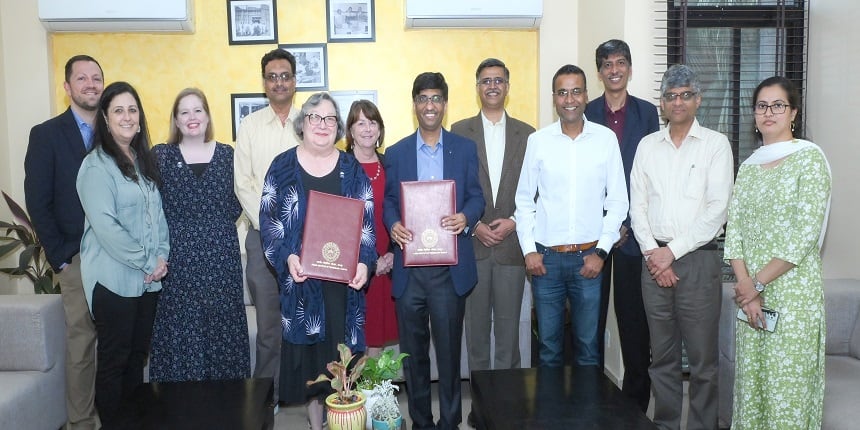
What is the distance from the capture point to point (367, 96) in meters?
4.71

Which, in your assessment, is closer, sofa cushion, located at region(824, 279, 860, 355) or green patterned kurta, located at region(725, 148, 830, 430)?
green patterned kurta, located at region(725, 148, 830, 430)

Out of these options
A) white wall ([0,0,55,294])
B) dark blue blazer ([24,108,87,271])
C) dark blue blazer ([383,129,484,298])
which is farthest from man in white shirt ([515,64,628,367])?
white wall ([0,0,55,294])

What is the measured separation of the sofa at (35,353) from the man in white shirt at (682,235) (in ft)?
9.11

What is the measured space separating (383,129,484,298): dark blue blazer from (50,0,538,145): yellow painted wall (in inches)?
71.3

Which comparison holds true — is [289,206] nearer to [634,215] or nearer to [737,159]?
[634,215]

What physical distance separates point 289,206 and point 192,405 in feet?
2.79

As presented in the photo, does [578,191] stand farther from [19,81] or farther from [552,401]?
[19,81]

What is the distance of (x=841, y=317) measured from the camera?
3070mm

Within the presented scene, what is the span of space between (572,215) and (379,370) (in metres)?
1.20

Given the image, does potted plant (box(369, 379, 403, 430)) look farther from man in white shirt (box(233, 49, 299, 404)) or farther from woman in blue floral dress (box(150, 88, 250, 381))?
man in white shirt (box(233, 49, 299, 404))

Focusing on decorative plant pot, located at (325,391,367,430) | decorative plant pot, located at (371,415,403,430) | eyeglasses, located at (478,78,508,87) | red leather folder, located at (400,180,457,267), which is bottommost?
decorative plant pot, located at (371,415,403,430)

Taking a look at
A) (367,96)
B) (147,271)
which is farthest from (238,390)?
(367,96)

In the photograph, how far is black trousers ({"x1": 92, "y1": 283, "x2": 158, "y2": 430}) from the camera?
2770 mm

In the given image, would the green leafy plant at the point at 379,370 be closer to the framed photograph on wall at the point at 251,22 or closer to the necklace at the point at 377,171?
the necklace at the point at 377,171
